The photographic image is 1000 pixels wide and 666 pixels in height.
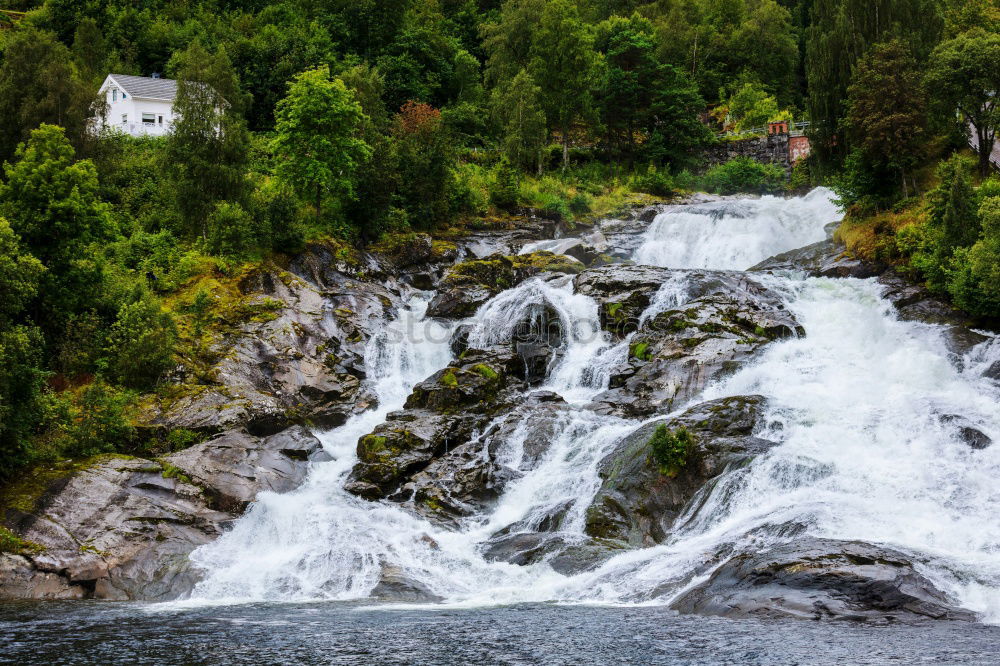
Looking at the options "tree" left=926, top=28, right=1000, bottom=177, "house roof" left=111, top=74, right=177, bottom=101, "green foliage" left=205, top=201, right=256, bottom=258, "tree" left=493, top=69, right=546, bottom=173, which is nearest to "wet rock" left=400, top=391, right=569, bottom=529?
"green foliage" left=205, top=201, right=256, bottom=258

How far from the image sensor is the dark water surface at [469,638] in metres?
10.7

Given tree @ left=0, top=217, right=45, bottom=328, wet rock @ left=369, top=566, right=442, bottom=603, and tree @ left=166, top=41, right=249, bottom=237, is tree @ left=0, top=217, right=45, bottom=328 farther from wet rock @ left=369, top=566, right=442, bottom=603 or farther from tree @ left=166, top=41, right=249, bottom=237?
tree @ left=166, top=41, right=249, bottom=237

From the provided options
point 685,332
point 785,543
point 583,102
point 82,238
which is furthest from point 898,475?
point 583,102

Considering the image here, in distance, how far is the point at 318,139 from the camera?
3628 centimetres

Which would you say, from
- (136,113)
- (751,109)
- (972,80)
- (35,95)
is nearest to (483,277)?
(972,80)

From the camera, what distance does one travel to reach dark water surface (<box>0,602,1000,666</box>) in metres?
10.7

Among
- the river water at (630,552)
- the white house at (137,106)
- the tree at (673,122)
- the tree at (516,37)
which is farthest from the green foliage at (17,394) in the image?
the tree at (673,122)

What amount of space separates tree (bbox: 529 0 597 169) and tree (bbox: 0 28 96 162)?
29.0 m

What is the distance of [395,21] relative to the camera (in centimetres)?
6556

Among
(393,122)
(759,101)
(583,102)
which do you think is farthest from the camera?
(759,101)

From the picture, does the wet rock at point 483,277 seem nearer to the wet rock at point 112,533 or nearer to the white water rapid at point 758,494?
the white water rapid at point 758,494

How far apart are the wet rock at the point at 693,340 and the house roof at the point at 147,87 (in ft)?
134

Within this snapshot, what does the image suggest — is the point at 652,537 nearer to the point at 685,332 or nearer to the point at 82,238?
the point at 685,332

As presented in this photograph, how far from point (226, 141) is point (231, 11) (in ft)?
167
